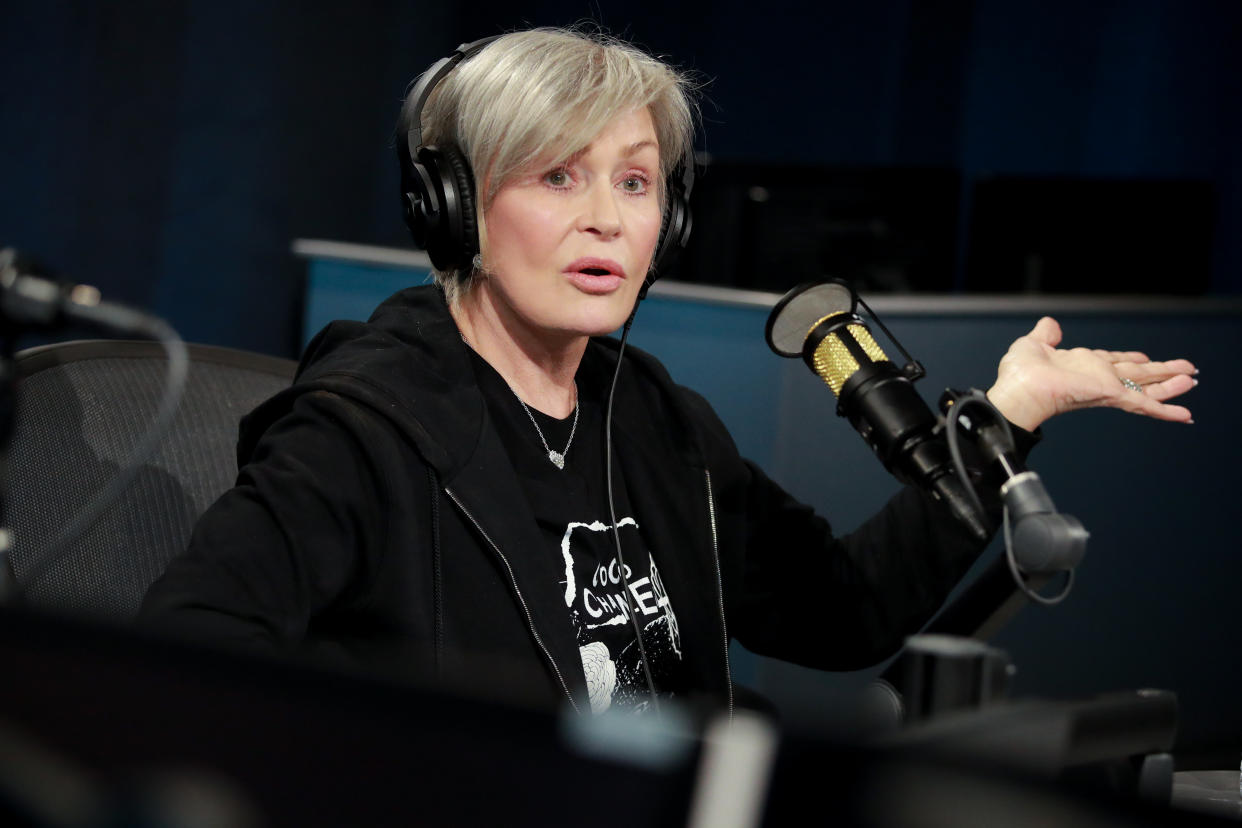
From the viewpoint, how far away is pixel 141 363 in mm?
1462

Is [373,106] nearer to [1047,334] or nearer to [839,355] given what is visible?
[1047,334]

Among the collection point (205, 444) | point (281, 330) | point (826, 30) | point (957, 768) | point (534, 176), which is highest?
→ point (826, 30)

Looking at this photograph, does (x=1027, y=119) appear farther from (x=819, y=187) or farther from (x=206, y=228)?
(x=206, y=228)

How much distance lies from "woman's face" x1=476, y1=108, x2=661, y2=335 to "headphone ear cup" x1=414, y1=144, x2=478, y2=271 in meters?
0.04

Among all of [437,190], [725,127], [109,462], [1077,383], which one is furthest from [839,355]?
[725,127]

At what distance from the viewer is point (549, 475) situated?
141 cm

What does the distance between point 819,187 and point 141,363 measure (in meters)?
2.12

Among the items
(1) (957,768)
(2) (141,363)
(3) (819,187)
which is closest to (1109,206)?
(3) (819,187)

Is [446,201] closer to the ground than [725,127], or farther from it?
closer to the ground

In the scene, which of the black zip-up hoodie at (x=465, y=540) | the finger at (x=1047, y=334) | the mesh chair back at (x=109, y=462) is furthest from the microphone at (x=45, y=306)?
the finger at (x=1047, y=334)

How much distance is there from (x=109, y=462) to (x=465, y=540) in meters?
0.37

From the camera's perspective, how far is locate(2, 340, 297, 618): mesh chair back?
1.26 meters

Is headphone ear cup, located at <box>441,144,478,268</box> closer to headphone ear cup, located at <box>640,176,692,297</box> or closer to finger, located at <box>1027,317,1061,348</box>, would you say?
headphone ear cup, located at <box>640,176,692,297</box>

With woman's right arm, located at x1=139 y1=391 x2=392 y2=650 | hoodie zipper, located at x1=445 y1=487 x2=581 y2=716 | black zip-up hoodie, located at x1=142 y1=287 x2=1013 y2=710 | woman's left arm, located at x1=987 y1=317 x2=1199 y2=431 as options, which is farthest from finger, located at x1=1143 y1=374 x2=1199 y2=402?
woman's right arm, located at x1=139 y1=391 x2=392 y2=650
